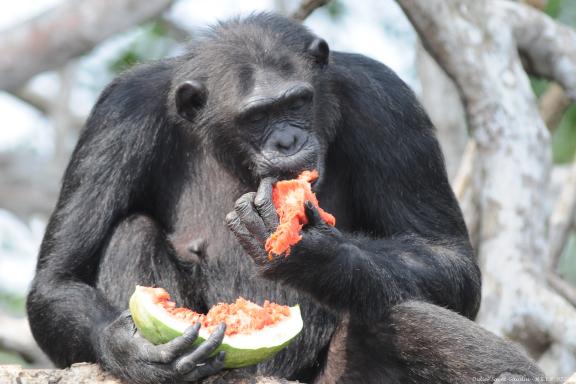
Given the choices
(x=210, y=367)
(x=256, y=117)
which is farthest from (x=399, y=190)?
(x=210, y=367)

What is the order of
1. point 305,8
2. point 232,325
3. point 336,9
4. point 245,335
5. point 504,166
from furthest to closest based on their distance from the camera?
1. point 336,9
2. point 504,166
3. point 305,8
4. point 232,325
5. point 245,335

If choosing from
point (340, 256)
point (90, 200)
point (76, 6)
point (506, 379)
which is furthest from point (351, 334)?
point (76, 6)

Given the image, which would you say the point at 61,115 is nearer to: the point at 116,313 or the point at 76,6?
the point at 76,6

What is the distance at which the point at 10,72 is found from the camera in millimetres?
15344

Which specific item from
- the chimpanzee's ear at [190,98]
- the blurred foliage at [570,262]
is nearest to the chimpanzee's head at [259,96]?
the chimpanzee's ear at [190,98]

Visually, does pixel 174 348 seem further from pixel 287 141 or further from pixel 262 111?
pixel 262 111

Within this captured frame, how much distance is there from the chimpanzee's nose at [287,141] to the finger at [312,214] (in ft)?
2.42

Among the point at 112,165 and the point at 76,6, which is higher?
the point at 76,6

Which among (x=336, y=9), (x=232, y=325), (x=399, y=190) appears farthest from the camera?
(x=336, y=9)

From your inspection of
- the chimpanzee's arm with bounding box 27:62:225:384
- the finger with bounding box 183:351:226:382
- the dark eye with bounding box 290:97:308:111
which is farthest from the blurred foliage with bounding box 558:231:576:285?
the finger with bounding box 183:351:226:382

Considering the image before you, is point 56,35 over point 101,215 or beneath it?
over

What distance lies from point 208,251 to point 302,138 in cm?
139

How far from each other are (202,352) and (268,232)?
3.08 feet

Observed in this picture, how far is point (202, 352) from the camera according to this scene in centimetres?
632
